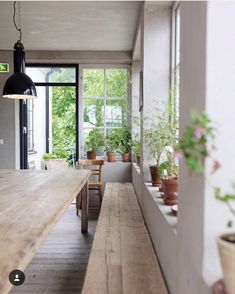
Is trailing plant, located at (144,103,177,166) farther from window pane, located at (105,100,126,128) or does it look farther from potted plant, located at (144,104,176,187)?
window pane, located at (105,100,126,128)

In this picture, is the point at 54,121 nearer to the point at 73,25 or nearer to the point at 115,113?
the point at 115,113

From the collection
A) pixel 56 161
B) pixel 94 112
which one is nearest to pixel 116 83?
pixel 94 112

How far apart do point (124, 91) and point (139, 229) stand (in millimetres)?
3970

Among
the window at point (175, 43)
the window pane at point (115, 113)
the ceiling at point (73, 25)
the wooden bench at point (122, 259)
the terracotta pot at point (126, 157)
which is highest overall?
the ceiling at point (73, 25)

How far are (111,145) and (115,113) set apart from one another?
672 millimetres

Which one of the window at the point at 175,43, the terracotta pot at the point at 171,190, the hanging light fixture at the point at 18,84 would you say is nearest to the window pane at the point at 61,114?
the hanging light fixture at the point at 18,84

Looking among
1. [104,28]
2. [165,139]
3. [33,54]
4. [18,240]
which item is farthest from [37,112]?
[18,240]

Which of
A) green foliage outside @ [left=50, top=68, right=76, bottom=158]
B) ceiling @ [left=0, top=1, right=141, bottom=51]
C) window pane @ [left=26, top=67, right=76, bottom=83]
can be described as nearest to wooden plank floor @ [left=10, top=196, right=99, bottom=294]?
ceiling @ [left=0, top=1, right=141, bottom=51]

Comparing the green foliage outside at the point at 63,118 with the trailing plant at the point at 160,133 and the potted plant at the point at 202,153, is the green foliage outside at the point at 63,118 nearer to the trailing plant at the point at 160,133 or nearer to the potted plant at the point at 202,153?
the trailing plant at the point at 160,133

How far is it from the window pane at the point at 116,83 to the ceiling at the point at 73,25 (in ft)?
1.68

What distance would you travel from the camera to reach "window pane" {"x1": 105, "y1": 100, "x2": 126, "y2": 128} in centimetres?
647

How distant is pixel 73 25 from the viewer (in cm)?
482

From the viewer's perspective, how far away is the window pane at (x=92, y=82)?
21.2 feet

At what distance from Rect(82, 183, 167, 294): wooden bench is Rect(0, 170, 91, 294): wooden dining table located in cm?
44
